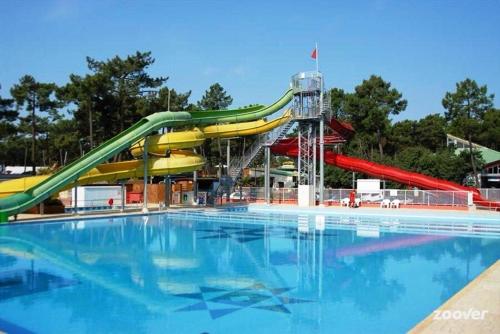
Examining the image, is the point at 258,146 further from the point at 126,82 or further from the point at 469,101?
the point at 469,101

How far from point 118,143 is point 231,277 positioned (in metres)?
16.4

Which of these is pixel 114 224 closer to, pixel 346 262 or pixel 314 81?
pixel 346 262

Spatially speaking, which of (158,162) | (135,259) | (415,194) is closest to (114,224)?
(158,162)

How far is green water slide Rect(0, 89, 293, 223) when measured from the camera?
21.4 m

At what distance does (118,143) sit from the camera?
25.2 metres

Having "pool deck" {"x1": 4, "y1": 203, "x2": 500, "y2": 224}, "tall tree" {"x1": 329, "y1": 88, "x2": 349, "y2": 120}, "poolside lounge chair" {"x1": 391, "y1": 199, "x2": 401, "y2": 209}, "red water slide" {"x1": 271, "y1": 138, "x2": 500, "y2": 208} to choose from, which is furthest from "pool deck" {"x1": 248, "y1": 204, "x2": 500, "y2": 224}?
"tall tree" {"x1": 329, "y1": 88, "x2": 349, "y2": 120}

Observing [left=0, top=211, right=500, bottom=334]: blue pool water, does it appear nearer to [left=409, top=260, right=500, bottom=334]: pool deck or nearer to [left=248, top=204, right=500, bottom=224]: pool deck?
[left=409, top=260, right=500, bottom=334]: pool deck

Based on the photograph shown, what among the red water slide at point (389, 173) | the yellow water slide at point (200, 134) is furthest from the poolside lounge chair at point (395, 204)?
the yellow water slide at point (200, 134)

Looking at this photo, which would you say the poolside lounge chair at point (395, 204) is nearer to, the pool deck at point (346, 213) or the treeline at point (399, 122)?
the pool deck at point (346, 213)

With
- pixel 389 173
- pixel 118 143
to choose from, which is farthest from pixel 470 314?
pixel 389 173

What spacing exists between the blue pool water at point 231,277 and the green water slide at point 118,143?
1864 mm

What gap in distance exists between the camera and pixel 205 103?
2227 inches

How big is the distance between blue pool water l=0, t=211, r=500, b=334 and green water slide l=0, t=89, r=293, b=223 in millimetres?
1864

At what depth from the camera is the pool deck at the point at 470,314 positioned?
228 inches
